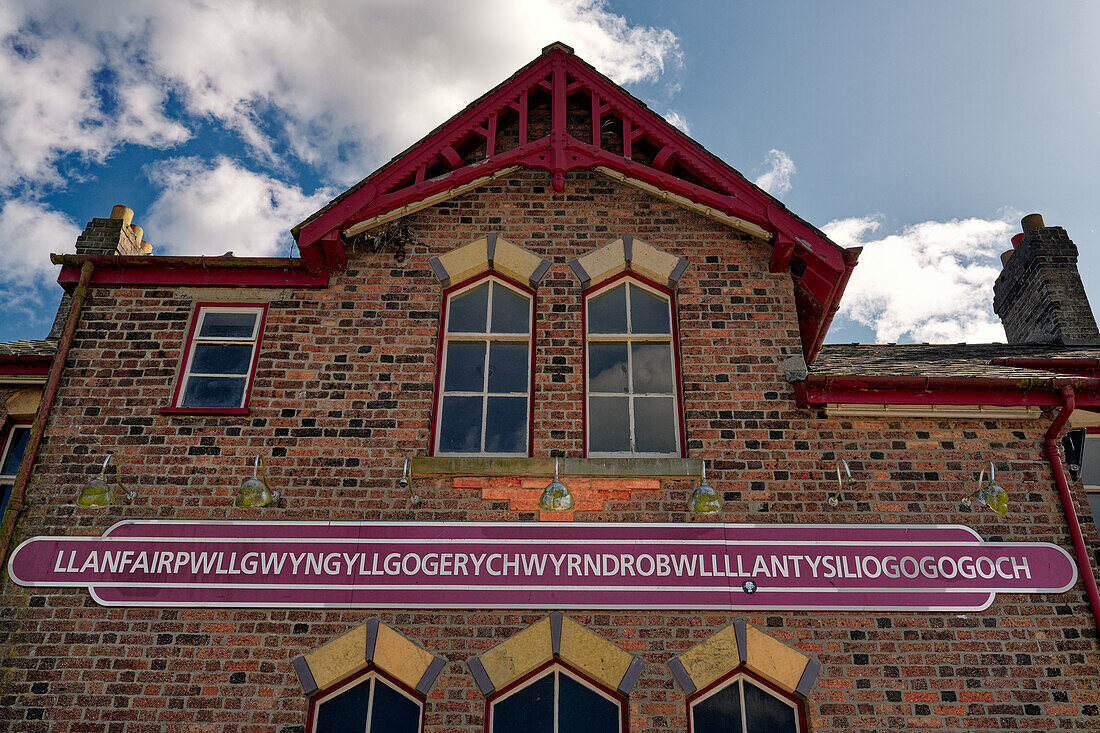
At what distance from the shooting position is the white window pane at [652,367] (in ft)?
25.8

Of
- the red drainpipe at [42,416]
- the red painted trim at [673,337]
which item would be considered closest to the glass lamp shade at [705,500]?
the red painted trim at [673,337]

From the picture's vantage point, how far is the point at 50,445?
7.36m

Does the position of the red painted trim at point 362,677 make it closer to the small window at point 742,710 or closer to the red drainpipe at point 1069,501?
the small window at point 742,710

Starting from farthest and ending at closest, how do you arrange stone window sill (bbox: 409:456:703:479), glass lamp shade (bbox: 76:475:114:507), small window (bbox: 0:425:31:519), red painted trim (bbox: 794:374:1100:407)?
small window (bbox: 0:425:31:519) < red painted trim (bbox: 794:374:1100:407) < stone window sill (bbox: 409:456:703:479) < glass lamp shade (bbox: 76:475:114:507)

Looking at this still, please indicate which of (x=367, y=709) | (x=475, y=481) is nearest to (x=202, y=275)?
(x=475, y=481)

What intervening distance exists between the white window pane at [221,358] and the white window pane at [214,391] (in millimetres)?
88

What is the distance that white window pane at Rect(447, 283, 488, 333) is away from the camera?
8225 millimetres

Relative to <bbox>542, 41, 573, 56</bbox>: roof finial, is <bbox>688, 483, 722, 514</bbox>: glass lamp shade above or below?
below

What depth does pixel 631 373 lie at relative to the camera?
7938 mm

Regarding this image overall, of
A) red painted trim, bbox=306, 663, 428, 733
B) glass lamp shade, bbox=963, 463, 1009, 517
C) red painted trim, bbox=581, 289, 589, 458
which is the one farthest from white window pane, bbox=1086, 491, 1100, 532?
red painted trim, bbox=306, 663, 428, 733

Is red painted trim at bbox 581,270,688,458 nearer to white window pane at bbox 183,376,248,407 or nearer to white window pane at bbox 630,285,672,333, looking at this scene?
white window pane at bbox 630,285,672,333

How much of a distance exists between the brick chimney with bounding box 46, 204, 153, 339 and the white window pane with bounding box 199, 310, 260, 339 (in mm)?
3385

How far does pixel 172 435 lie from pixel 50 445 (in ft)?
3.70

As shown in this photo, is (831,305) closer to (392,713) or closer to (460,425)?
(460,425)
